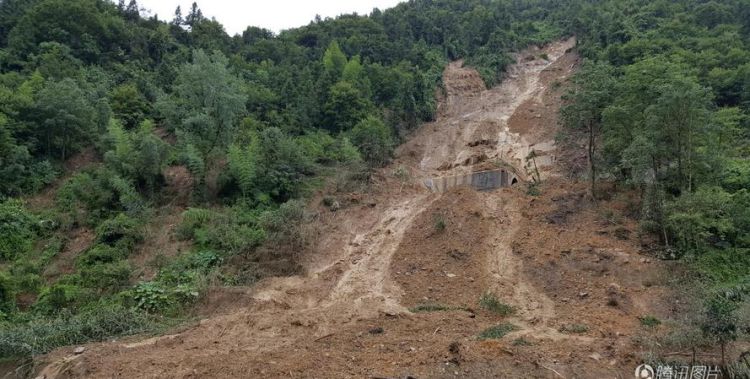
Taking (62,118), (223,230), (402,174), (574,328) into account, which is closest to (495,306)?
(574,328)

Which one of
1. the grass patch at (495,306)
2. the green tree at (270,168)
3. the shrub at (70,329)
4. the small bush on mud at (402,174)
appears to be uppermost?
the green tree at (270,168)

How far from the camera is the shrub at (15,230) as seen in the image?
17.7 m

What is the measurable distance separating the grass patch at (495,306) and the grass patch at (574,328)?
178cm

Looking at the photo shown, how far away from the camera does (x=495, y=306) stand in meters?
13.6

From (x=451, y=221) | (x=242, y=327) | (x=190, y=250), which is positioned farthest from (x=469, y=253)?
(x=190, y=250)

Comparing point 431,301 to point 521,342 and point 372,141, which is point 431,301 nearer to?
point 521,342

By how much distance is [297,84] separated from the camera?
33531 mm

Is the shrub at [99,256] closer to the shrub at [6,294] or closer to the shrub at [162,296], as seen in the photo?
the shrub at [6,294]

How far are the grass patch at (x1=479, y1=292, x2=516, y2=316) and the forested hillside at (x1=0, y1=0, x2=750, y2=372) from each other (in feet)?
15.2

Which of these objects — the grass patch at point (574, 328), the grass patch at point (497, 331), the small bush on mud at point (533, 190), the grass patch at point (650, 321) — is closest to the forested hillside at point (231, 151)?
the grass patch at point (650, 321)

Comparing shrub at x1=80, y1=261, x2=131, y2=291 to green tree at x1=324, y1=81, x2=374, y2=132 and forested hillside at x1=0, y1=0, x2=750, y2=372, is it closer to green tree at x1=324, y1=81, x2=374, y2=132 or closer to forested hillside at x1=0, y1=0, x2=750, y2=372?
forested hillside at x1=0, y1=0, x2=750, y2=372

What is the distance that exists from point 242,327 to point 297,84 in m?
23.0

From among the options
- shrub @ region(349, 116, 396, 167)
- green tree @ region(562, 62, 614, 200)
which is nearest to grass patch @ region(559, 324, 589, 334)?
green tree @ region(562, 62, 614, 200)

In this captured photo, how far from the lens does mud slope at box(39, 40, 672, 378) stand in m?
9.85
